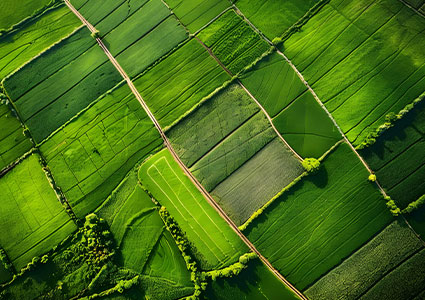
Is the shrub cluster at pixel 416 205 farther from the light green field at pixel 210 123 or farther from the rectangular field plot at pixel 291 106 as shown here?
the light green field at pixel 210 123

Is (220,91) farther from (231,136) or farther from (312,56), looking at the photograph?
(312,56)

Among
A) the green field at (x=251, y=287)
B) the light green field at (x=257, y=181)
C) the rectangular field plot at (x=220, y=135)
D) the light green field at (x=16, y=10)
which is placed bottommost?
the green field at (x=251, y=287)

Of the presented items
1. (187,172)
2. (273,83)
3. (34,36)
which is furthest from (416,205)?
(34,36)

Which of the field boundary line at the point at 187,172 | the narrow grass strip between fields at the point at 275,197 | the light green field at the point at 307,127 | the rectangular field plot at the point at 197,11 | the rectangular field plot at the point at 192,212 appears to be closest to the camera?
the field boundary line at the point at 187,172

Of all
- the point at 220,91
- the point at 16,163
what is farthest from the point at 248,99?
the point at 16,163

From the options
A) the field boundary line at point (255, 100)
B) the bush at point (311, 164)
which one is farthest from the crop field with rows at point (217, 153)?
the bush at point (311, 164)

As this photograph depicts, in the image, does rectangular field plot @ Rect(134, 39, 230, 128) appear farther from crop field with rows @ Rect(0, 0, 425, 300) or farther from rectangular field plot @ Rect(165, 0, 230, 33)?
rectangular field plot @ Rect(165, 0, 230, 33)

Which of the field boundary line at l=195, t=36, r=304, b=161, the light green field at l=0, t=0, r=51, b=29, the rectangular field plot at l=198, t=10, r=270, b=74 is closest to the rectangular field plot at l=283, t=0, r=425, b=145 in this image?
the rectangular field plot at l=198, t=10, r=270, b=74

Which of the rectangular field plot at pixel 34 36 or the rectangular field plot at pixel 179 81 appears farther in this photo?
the rectangular field plot at pixel 34 36

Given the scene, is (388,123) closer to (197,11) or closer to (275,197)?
(275,197)
